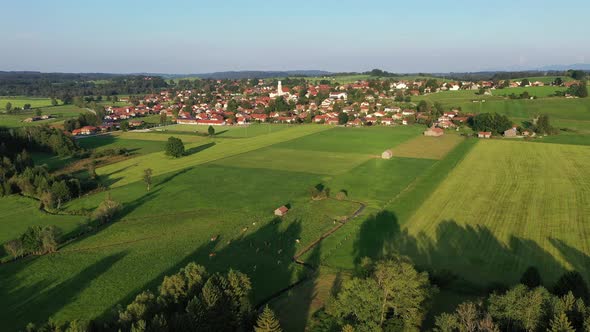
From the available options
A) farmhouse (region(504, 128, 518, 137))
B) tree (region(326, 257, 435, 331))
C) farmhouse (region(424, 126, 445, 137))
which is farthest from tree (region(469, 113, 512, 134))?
tree (region(326, 257, 435, 331))

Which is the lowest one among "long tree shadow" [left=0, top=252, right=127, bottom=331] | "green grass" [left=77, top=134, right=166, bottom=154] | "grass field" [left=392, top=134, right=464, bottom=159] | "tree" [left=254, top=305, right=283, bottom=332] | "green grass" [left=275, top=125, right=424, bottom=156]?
"long tree shadow" [left=0, top=252, right=127, bottom=331]

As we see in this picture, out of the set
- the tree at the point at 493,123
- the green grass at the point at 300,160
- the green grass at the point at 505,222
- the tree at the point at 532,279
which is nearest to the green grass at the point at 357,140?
the green grass at the point at 300,160

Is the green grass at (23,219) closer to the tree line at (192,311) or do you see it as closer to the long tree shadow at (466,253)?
the tree line at (192,311)

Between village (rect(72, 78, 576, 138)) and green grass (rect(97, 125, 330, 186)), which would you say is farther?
village (rect(72, 78, 576, 138))

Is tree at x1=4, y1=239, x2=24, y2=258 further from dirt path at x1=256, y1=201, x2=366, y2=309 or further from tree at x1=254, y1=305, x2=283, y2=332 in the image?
tree at x1=254, y1=305, x2=283, y2=332

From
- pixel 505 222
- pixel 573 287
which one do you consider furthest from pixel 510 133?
pixel 573 287

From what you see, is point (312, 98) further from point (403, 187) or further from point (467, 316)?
point (467, 316)
